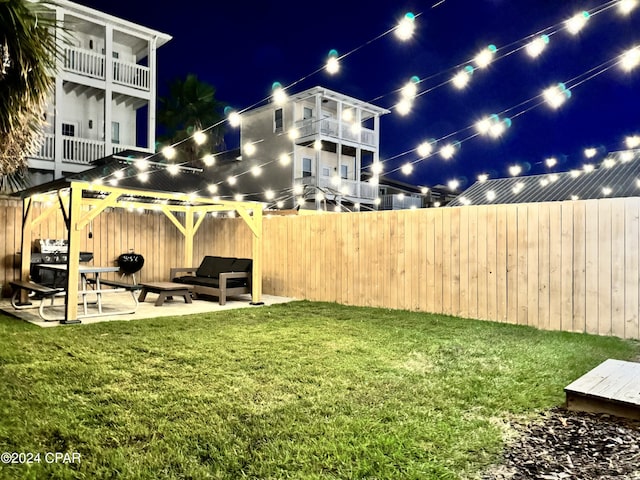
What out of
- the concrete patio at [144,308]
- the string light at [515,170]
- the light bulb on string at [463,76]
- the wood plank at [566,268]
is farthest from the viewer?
the string light at [515,170]

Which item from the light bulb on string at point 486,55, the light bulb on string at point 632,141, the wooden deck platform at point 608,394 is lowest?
the wooden deck platform at point 608,394

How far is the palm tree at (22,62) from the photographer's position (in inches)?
123

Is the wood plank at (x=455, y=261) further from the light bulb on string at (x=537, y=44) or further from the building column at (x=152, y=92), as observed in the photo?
the building column at (x=152, y=92)

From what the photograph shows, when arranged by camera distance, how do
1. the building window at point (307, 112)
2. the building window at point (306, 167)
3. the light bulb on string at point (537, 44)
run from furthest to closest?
the building window at point (306, 167)
the building window at point (307, 112)
the light bulb on string at point (537, 44)

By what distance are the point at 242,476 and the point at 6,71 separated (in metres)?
3.22

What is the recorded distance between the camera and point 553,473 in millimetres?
2234

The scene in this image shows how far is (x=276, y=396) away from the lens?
10.8 feet

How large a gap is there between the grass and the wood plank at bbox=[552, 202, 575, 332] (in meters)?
0.52

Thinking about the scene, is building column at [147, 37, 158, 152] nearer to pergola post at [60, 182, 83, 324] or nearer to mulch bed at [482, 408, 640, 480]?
pergola post at [60, 182, 83, 324]

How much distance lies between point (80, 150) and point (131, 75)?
→ 3.01 m

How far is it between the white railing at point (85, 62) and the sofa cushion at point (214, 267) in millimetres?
7525

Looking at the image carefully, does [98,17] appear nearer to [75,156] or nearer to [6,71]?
[75,156]

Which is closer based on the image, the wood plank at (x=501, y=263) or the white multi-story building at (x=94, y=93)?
the wood plank at (x=501, y=263)

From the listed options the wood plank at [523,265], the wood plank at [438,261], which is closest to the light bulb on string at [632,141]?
the wood plank at [523,265]
